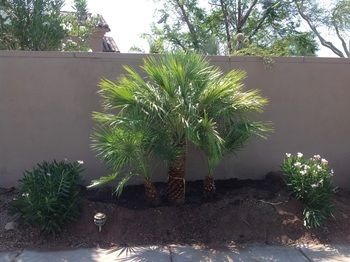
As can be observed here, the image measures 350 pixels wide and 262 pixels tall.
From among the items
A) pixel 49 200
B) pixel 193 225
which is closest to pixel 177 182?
pixel 193 225

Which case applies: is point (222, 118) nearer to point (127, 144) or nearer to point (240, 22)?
point (127, 144)

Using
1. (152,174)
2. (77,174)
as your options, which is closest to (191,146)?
(152,174)

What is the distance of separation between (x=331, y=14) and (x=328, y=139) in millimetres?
16459

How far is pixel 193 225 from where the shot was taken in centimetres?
577

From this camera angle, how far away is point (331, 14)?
22.4m

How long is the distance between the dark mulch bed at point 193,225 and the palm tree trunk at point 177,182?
5.1 inches

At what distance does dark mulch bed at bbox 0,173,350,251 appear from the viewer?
5.54 m

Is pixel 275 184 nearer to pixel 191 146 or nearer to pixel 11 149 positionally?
pixel 191 146

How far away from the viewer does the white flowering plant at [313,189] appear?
19.3ft

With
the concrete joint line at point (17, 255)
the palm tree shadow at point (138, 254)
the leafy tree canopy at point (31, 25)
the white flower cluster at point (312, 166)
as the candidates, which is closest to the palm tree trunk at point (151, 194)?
the palm tree shadow at point (138, 254)

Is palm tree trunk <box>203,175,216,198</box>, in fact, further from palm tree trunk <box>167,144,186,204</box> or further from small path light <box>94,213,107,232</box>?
small path light <box>94,213,107,232</box>

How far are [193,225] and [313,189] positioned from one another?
1567 millimetres

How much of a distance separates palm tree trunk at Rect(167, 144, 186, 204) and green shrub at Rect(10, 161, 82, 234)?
3.92 ft

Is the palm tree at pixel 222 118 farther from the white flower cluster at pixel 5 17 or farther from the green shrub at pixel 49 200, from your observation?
the white flower cluster at pixel 5 17
